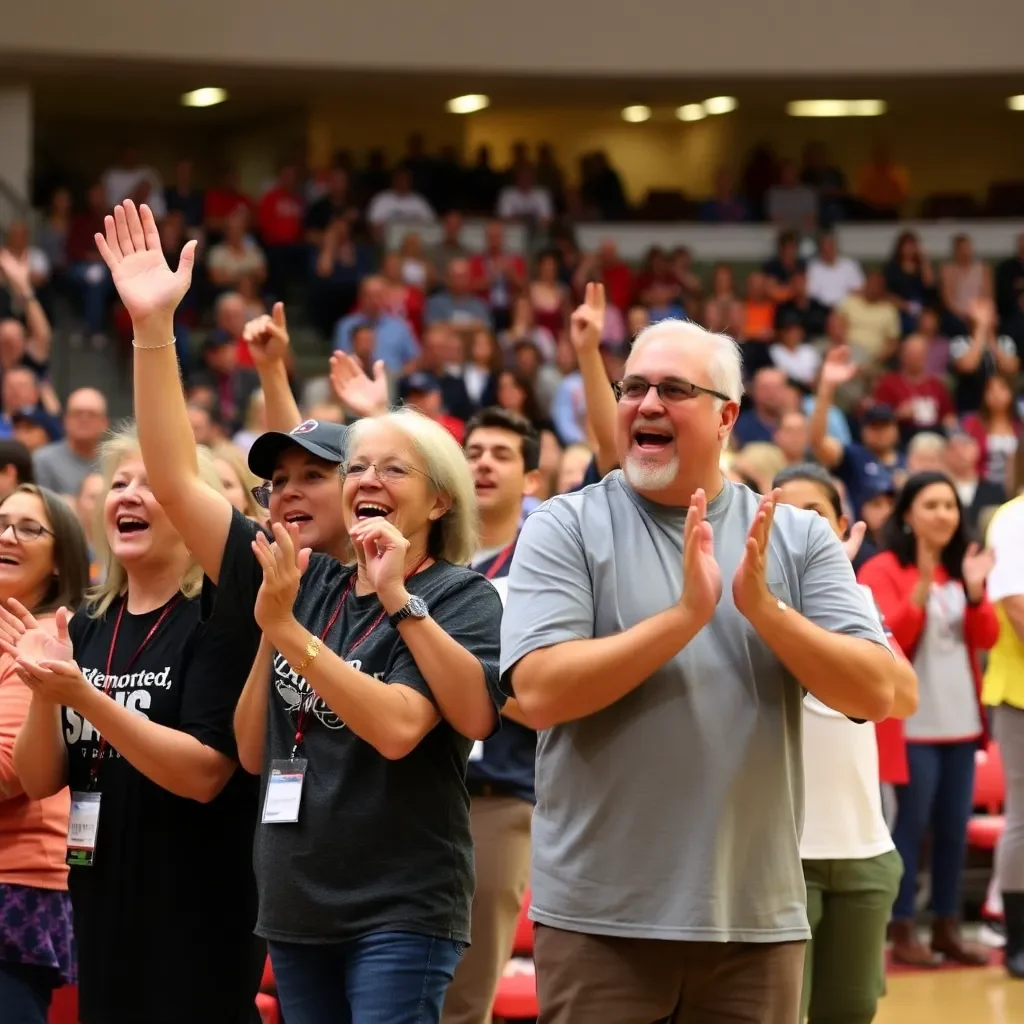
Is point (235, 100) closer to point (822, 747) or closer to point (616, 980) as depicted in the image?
point (822, 747)

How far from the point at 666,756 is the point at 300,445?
3.11ft

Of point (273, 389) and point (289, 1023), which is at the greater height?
point (273, 389)

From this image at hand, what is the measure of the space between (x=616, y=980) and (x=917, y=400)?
9.97 m

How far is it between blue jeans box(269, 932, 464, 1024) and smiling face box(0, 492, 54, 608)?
1171 mm

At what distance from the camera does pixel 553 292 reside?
513 inches

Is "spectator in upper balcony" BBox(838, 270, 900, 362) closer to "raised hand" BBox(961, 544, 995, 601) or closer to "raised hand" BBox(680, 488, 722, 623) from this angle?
"raised hand" BBox(961, 544, 995, 601)

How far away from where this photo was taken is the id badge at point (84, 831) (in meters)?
3.08

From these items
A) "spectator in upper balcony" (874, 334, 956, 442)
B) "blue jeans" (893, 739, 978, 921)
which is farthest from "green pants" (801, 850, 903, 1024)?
"spectator in upper balcony" (874, 334, 956, 442)

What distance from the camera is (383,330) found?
11.7 meters

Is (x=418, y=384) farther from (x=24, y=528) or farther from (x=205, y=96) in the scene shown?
(x=205, y=96)

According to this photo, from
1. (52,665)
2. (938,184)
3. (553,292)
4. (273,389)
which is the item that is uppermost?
(938,184)

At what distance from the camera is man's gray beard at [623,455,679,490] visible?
106 inches

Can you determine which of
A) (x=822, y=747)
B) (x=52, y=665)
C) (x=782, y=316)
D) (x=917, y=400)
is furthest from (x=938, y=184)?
(x=52, y=665)

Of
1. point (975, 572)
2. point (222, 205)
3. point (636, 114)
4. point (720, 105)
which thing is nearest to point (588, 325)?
point (975, 572)
